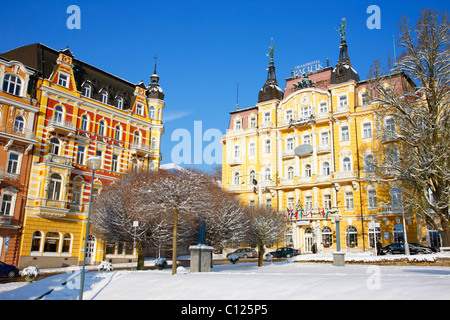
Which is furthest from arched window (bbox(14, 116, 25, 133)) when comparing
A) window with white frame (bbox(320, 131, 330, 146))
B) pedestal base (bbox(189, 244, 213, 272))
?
window with white frame (bbox(320, 131, 330, 146))

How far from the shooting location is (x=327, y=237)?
44281mm

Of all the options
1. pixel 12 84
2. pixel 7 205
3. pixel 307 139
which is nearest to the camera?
pixel 7 205

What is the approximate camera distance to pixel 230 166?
5500cm

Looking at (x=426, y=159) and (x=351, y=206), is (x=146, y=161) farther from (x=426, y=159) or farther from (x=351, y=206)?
(x=426, y=159)

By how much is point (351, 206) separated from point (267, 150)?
539 inches

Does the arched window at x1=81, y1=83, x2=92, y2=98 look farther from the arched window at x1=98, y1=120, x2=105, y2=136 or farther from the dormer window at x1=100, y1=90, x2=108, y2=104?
the arched window at x1=98, y1=120, x2=105, y2=136

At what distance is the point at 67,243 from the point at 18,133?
424 inches

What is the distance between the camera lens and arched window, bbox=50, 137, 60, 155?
35.1 meters

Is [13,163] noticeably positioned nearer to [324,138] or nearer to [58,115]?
[58,115]

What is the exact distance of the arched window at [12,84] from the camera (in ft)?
105

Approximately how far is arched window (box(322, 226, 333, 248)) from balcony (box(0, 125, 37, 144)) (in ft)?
106

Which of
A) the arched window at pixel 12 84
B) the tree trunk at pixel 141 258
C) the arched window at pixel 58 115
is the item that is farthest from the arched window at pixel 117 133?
the tree trunk at pixel 141 258

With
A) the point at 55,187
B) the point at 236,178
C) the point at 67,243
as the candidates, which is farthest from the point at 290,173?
the point at 55,187
